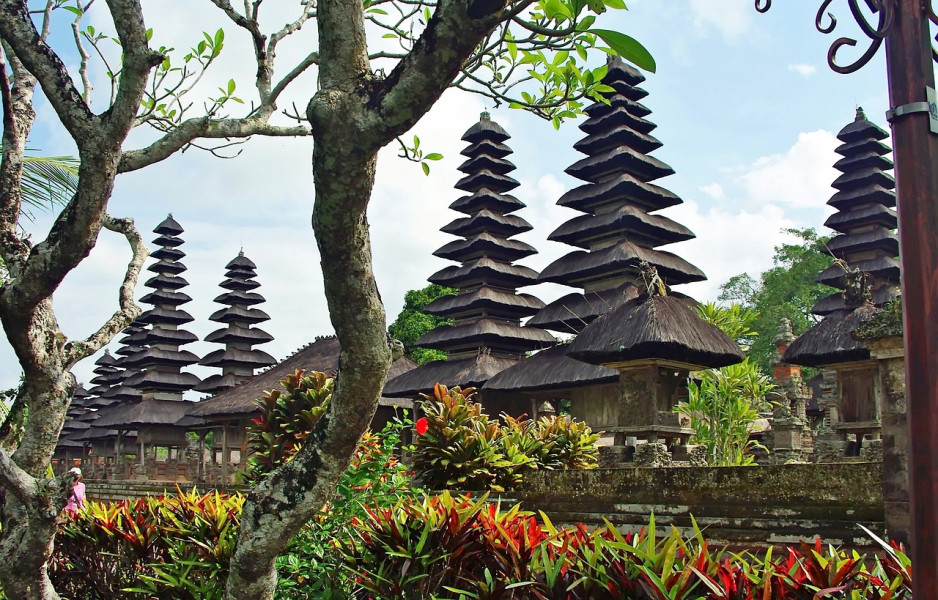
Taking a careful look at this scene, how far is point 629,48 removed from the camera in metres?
2.72

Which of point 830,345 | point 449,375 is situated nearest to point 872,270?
point 830,345

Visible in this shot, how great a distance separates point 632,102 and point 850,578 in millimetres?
24665

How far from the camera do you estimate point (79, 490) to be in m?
5.83

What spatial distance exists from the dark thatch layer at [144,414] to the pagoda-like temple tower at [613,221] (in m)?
20.4

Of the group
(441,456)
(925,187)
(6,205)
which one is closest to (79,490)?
(6,205)

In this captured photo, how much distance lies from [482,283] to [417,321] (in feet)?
44.5

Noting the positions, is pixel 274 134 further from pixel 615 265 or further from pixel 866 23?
pixel 615 265

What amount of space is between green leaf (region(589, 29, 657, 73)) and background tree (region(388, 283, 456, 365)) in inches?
1435

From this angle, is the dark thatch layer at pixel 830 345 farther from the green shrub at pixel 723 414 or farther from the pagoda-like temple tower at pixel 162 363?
A: the pagoda-like temple tower at pixel 162 363

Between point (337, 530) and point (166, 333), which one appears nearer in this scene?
point (337, 530)

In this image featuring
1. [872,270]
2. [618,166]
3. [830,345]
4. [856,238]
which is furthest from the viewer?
[856,238]

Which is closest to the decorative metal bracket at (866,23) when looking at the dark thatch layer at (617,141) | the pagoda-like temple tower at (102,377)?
the dark thatch layer at (617,141)

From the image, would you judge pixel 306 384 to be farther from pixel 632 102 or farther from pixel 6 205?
pixel 632 102

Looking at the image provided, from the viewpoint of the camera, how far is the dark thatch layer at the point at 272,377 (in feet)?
93.9
